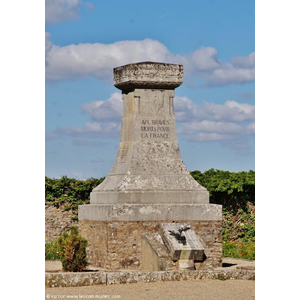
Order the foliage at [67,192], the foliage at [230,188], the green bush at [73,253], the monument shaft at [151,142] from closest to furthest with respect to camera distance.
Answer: the green bush at [73,253] → the monument shaft at [151,142] → the foliage at [67,192] → the foliage at [230,188]

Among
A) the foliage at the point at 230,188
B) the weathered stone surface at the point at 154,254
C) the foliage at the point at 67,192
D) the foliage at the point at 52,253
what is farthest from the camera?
the foliage at the point at 230,188

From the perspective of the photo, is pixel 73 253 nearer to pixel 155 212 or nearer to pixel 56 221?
pixel 155 212

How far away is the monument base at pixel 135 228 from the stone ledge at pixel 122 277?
3.54 feet

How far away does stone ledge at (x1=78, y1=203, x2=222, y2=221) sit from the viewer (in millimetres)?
14055

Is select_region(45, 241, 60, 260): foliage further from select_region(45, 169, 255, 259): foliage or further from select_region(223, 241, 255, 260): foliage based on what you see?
select_region(223, 241, 255, 260): foliage

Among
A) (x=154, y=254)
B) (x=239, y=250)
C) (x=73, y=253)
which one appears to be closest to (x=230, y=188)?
(x=239, y=250)

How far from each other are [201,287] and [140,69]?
5456 mm

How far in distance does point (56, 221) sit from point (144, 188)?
6.61 metres

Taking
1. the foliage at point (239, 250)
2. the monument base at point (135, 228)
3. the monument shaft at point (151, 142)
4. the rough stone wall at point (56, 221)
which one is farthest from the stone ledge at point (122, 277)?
the rough stone wall at point (56, 221)

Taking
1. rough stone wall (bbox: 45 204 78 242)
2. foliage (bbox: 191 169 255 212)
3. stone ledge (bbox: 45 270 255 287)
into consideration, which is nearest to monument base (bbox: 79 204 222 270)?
stone ledge (bbox: 45 270 255 287)

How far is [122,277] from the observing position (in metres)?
11.7

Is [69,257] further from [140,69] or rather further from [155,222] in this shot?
[140,69]

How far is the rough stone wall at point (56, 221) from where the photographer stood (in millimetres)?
20250

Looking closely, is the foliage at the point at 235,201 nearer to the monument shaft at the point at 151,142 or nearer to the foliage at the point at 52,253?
the foliage at the point at 52,253
